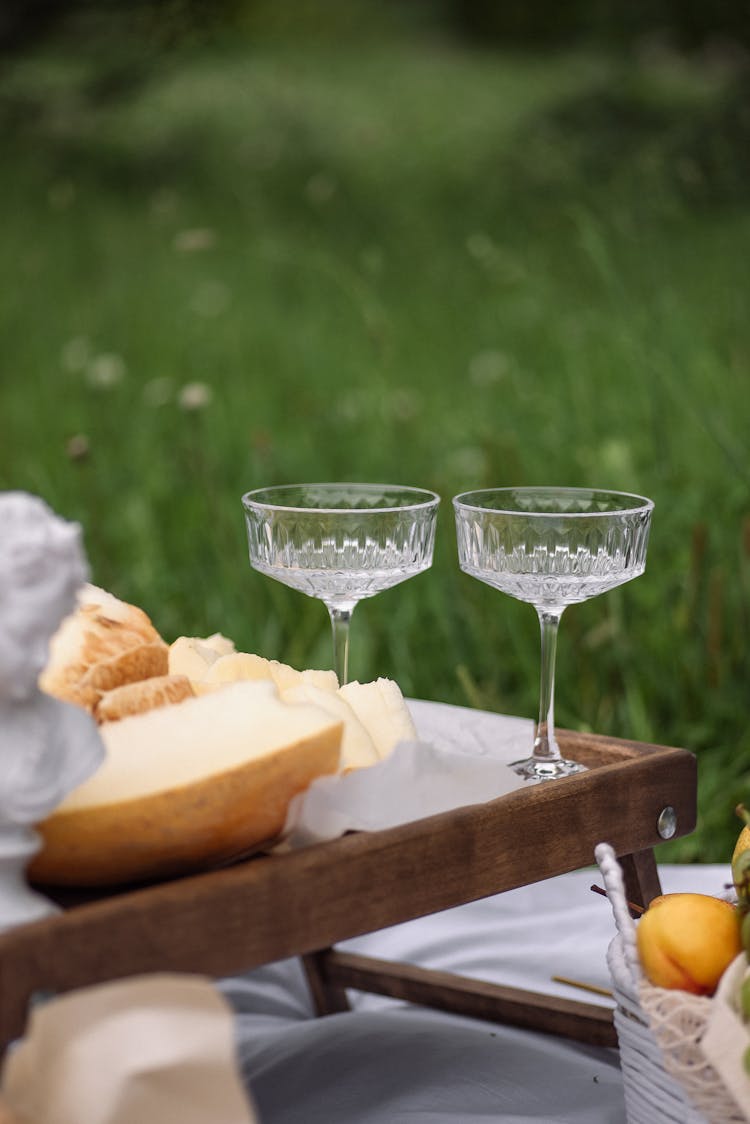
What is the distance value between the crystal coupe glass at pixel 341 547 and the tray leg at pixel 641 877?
10.6 inches

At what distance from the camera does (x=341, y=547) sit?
1.10m

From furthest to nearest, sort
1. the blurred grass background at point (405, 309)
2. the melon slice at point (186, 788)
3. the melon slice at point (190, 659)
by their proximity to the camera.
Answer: the blurred grass background at point (405, 309) → the melon slice at point (190, 659) → the melon slice at point (186, 788)

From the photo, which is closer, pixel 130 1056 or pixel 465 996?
pixel 130 1056

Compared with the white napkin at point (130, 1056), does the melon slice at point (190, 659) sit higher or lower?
higher

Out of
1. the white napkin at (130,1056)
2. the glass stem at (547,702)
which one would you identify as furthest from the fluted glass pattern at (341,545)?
the white napkin at (130,1056)

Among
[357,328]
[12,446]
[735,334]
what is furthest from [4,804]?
[357,328]

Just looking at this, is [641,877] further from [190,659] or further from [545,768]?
[190,659]

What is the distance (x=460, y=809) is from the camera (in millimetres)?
887

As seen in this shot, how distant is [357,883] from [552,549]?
344 millimetres

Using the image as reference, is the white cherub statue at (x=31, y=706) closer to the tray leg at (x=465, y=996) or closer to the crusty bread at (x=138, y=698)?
the crusty bread at (x=138, y=698)

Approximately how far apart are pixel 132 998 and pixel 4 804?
0.12 meters

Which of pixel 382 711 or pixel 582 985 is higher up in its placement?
pixel 382 711

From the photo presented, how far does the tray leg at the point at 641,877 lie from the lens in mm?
1102

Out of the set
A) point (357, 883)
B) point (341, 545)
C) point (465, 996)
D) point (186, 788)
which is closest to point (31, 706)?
point (186, 788)
